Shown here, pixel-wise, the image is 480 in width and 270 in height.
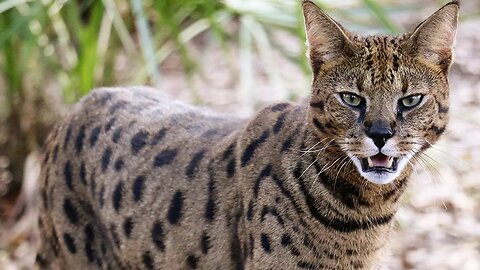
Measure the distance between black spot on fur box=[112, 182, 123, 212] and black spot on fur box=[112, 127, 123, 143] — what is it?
219 millimetres

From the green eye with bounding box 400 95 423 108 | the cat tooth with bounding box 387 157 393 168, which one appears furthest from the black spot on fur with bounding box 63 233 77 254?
the green eye with bounding box 400 95 423 108

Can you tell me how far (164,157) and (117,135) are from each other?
0.91 ft

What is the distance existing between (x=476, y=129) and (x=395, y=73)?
4.17 metres

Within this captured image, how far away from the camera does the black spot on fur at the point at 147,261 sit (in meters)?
4.45

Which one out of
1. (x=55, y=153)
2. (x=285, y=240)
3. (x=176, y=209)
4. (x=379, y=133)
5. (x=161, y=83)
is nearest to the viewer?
(x=379, y=133)

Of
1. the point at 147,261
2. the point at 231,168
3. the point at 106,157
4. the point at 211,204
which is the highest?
the point at 106,157

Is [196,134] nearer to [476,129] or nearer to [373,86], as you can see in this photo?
[373,86]

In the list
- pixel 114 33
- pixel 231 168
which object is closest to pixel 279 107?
pixel 231 168

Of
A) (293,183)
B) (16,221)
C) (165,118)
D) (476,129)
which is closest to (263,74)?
(476,129)

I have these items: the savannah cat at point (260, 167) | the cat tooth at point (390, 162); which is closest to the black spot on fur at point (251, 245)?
the savannah cat at point (260, 167)

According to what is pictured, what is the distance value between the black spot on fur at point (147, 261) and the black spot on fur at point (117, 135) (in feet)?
1.82

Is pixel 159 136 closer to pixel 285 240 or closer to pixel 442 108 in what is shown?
pixel 285 240

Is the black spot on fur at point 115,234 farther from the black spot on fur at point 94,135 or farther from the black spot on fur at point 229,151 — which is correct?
the black spot on fur at point 229,151

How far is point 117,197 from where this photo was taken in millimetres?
4508
